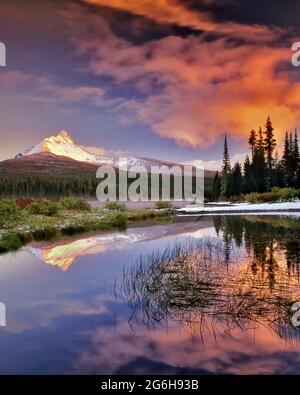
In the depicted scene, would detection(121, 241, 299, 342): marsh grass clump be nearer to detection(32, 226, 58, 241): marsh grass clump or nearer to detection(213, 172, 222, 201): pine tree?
detection(32, 226, 58, 241): marsh grass clump

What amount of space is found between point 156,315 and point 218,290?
6.47 ft

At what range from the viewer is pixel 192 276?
11.5 metres

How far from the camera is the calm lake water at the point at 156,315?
6.61 metres

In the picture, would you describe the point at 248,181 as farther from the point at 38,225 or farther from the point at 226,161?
the point at 38,225

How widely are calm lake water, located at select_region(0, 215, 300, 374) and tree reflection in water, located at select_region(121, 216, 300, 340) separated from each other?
24 millimetres

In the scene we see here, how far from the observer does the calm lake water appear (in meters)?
6.61

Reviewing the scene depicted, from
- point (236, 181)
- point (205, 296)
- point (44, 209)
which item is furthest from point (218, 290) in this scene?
point (236, 181)

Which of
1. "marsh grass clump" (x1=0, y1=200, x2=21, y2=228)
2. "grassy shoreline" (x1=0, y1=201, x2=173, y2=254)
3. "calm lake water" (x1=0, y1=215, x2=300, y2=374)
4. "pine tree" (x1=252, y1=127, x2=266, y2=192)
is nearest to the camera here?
"calm lake water" (x1=0, y1=215, x2=300, y2=374)

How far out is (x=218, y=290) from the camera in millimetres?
10070

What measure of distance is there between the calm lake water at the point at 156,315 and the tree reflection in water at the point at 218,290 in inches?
0.9

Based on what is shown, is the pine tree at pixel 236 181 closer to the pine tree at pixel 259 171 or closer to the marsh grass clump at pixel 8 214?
the pine tree at pixel 259 171

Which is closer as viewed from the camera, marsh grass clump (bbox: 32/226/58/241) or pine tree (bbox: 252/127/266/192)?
marsh grass clump (bbox: 32/226/58/241)

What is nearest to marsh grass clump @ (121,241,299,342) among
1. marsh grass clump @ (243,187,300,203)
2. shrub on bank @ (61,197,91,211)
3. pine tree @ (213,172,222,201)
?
shrub on bank @ (61,197,91,211)

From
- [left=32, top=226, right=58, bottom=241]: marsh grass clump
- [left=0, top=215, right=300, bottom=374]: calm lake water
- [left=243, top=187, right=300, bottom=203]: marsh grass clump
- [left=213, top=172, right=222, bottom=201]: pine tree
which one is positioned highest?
[left=213, top=172, right=222, bottom=201]: pine tree
